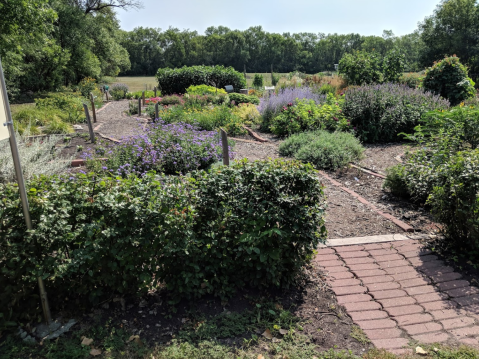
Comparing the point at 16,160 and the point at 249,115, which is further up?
the point at 16,160

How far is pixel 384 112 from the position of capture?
922 cm

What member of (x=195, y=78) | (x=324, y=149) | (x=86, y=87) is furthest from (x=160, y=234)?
(x=86, y=87)

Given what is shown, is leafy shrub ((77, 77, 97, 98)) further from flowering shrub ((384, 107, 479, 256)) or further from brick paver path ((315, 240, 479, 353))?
brick paver path ((315, 240, 479, 353))

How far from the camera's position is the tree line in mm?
16625

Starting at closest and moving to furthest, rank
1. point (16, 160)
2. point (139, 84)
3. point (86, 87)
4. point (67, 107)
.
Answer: point (16, 160) → point (67, 107) → point (86, 87) → point (139, 84)

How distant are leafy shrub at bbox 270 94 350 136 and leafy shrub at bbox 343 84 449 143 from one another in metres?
0.40

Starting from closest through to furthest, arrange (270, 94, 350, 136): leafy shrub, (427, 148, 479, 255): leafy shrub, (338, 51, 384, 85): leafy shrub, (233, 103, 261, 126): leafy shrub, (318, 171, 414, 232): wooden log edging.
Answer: (427, 148, 479, 255): leafy shrub, (318, 171, 414, 232): wooden log edging, (270, 94, 350, 136): leafy shrub, (233, 103, 261, 126): leafy shrub, (338, 51, 384, 85): leafy shrub

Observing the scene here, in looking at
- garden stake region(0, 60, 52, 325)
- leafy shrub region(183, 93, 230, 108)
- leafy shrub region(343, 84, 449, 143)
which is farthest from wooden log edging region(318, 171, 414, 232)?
leafy shrub region(183, 93, 230, 108)

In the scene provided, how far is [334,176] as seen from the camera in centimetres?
665

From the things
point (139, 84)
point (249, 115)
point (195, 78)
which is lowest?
point (249, 115)

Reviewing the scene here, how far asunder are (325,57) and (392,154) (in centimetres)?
8613

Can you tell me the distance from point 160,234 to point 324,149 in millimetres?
5233

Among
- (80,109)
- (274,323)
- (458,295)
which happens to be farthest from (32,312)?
(80,109)

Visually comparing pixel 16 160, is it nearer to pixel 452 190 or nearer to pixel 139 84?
pixel 452 190
